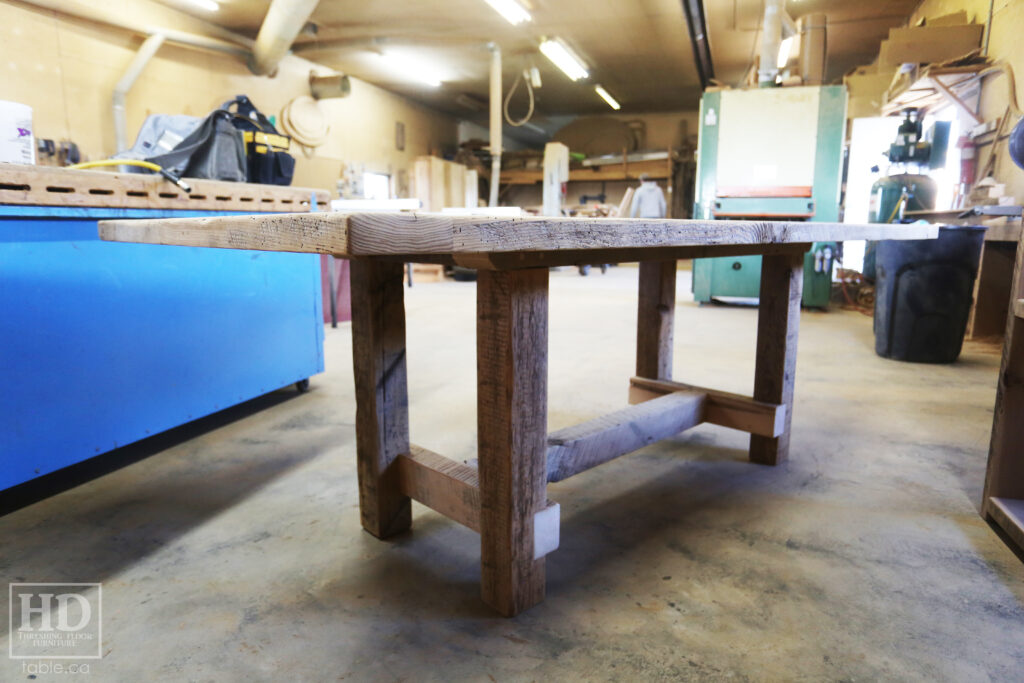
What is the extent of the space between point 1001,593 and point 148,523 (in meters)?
2.00

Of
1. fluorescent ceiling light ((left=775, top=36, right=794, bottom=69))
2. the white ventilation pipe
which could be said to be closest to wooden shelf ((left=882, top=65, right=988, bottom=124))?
the white ventilation pipe

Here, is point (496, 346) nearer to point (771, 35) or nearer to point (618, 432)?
point (618, 432)

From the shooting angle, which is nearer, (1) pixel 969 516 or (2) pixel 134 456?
(1) pixel 969 516

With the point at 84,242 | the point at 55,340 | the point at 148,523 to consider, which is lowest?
the point at 148,523

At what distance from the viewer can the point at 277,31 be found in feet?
20.4

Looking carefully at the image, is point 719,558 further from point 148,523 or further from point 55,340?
point 55,340

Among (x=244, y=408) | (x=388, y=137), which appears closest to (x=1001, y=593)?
(x=244, y=408)

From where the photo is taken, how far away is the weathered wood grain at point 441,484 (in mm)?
1286

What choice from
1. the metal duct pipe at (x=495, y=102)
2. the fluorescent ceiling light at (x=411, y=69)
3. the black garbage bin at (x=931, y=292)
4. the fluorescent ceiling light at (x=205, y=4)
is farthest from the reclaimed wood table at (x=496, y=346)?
the fluorescent ceiling light at (x=411, y=69)

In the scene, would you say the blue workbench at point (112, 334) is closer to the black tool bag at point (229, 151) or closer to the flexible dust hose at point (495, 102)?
the black tool bag at point (229, 151)

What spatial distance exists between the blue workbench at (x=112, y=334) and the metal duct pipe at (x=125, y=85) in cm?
456

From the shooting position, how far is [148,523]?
160cm

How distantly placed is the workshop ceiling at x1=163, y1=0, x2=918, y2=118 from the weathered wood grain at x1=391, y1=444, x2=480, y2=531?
257 inches

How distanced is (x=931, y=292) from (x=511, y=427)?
3.34m
